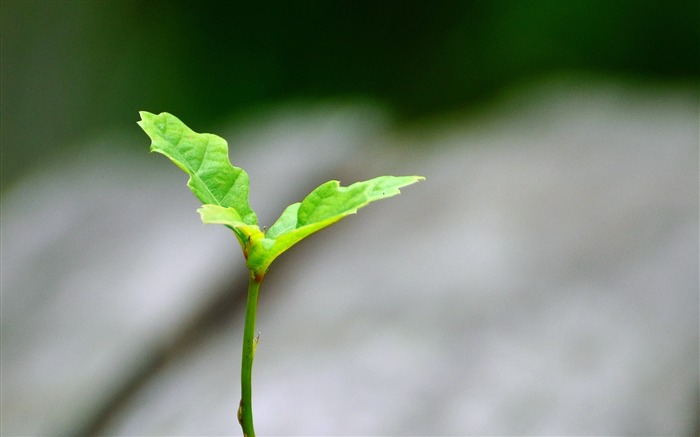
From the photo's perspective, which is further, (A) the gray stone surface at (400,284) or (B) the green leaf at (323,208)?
(A) the gray stone surface at (400,284)

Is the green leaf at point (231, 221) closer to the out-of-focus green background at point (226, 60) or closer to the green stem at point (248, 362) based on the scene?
the green stem at point (248, 362)

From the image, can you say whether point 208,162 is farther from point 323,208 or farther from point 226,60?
point 226,60

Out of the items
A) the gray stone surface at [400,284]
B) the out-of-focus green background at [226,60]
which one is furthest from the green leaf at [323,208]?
the out-of-focus green background at [226,60]

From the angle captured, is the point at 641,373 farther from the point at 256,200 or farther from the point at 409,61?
the point at 409,61

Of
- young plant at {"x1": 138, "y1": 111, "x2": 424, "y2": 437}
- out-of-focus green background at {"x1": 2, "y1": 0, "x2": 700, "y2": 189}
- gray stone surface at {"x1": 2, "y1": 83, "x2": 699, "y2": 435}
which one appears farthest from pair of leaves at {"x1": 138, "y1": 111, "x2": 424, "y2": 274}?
out-of-focus green background at {"x1": 2, "y1": 0, "x2": 700, "y2": 189}

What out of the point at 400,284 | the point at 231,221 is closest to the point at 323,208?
the point at 231,221

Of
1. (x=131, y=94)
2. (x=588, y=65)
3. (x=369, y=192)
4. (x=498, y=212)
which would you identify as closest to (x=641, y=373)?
(x=498, y=212)
